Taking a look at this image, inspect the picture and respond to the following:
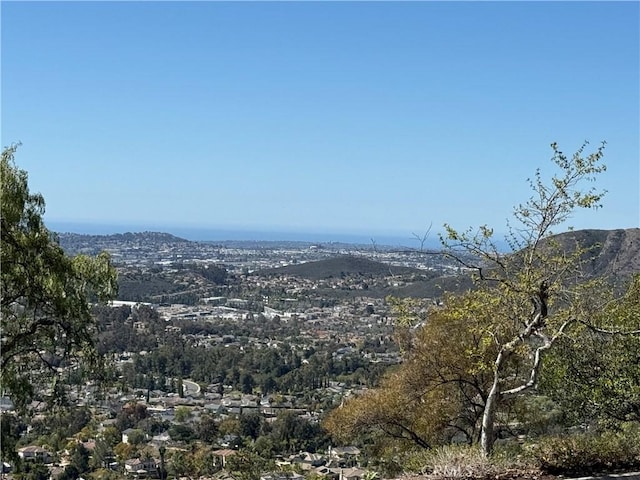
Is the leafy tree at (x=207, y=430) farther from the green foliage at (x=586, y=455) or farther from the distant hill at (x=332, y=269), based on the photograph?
the distant hill at (x=332, y=269)

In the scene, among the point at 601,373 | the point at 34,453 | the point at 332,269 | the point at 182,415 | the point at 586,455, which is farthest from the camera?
the point at 332,269

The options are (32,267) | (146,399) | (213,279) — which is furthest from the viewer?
(213,279)

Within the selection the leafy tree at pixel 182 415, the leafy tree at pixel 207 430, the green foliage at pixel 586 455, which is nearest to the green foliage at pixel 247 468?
the green foliage at pixel 586 455

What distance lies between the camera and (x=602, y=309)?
23.8 feet

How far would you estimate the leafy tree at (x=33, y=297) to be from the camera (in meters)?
5.83

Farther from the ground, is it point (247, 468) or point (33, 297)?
point (33, 297)

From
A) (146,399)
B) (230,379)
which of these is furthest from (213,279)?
(146,399)

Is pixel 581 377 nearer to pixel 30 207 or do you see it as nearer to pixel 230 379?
pixel 30 207

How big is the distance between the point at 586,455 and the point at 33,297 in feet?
16.6

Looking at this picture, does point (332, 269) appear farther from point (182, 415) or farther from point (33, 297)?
point (33, 297)

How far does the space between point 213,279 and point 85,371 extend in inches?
3551

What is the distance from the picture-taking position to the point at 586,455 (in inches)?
245

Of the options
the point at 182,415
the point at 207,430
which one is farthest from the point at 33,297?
the point at 182,415

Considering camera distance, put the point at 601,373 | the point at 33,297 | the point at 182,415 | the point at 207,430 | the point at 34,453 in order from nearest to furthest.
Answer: the point at 33,297 → the point at 601,373 → the point at 34,453 → the point at 207,430 → the point at 182,415
